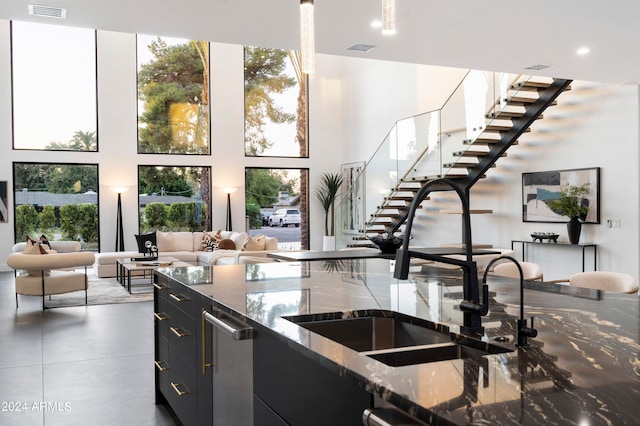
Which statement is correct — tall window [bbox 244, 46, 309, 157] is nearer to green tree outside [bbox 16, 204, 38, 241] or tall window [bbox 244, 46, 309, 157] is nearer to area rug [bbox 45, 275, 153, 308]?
green tree outside [bbox 16, 204, 38, 241]

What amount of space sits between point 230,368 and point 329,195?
12.2m

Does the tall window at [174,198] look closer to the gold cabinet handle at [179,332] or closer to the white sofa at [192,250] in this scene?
the white sofa at [192,250]

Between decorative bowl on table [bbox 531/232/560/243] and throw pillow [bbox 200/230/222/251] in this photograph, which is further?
throw pillow [bbox 200/230/222/251]

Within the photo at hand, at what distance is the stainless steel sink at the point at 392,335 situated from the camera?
69.2 inches

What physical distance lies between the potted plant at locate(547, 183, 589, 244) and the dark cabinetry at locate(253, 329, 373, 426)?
7.07 m

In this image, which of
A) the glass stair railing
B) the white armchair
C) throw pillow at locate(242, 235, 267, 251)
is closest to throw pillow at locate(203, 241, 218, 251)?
throw pillow at locate(242, 235, 267, 251)

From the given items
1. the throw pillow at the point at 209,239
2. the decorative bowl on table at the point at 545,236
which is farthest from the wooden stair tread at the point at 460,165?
the throw pillow at the point at 209,239

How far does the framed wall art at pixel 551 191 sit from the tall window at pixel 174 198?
748cm

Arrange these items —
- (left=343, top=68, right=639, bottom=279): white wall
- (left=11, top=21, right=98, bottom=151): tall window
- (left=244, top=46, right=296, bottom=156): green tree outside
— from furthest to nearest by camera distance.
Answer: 1. (left=244, top=46, right=296, bottom=156): green tree outside
2. (left=11, top=21, right=98, bottom=151): tall window
3. (left=343, top=68, right=639, bottom=279): white wall

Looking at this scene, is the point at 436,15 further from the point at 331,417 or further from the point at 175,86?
the point at 175,86

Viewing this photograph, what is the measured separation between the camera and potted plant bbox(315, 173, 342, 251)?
1458cm

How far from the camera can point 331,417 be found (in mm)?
1612

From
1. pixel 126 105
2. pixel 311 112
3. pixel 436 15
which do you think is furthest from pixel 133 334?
pixel 311 112

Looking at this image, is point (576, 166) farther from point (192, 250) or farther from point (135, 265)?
point (192, 250)
